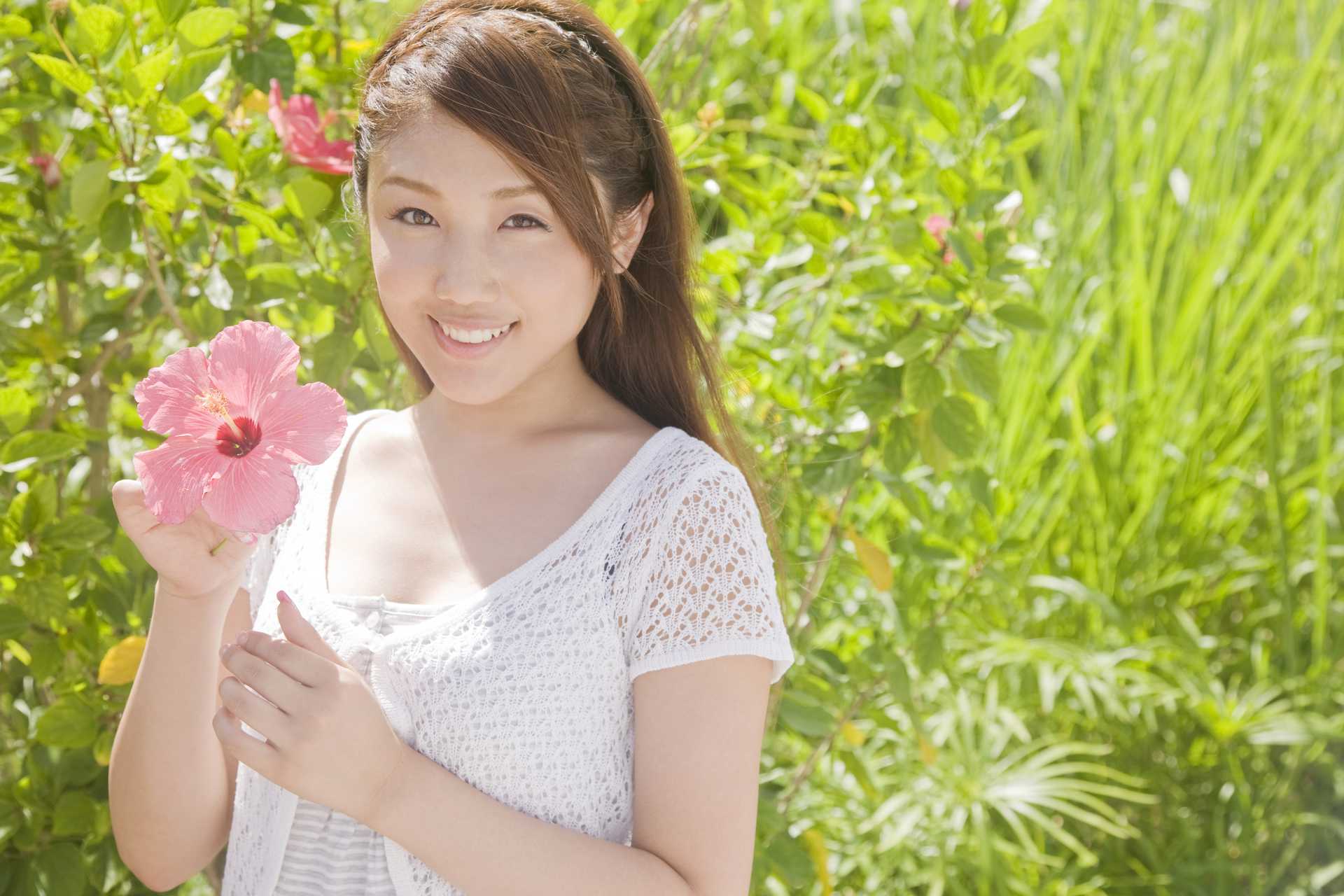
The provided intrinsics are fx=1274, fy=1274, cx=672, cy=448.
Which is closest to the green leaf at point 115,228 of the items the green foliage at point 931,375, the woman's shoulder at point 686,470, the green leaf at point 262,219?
the green foliage at point 931,375

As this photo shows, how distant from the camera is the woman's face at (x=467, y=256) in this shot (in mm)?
1013

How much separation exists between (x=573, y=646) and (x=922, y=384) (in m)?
0.63

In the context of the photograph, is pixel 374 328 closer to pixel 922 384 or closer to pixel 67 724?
pixel 67 724

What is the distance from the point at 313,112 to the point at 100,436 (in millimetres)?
443

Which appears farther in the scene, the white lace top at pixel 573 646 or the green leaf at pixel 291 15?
the green leaf at pixel 291 15

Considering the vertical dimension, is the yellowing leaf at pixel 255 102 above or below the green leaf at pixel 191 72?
below

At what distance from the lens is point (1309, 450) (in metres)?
2.84

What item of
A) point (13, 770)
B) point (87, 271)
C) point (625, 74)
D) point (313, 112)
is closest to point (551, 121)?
point (625, 74)

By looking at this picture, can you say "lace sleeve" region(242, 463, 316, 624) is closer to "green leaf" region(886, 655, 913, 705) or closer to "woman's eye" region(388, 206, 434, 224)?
"woman's eye" region(388, 206, 434, 224)

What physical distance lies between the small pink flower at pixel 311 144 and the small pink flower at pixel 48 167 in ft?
1.35

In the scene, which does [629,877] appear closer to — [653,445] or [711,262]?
[653,445]

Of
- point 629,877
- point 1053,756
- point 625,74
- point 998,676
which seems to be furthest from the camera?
point 998,676

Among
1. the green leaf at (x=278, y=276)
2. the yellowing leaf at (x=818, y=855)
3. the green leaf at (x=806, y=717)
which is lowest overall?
the yellowing leaf at (x=818, y=855)

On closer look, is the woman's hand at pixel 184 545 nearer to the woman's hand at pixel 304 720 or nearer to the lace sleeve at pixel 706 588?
the woman's hand at pixel 304 720
